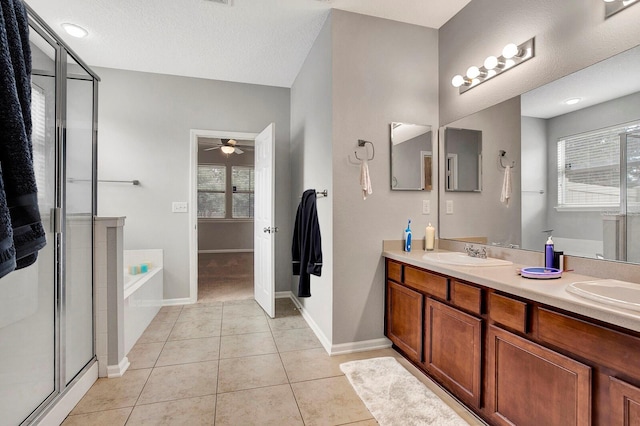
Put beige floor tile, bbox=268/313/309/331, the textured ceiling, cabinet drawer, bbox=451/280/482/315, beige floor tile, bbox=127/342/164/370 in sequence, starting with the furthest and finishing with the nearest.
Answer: beige floor tile, bbox=268/313/309/331 < the textured ceiling < beige floor tile, bbox=127/342/164/370 < cabinet drawer, bbox=451/280/482/315

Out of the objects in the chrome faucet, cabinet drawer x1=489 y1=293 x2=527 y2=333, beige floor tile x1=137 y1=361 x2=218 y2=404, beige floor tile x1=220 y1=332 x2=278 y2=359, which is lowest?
beige floor tile x1=137 y1=361 x2=218 y2=404

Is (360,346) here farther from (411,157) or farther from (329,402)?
(411,157)

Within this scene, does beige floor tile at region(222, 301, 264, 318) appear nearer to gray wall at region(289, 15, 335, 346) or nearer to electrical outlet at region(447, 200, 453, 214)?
gray wall at region(289, 15, 335, 346)

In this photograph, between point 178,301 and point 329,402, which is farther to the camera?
point 178,301

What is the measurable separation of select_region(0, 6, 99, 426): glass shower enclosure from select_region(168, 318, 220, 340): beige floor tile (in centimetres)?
80

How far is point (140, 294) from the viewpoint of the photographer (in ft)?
9.26

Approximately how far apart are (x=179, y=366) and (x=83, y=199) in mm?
1323

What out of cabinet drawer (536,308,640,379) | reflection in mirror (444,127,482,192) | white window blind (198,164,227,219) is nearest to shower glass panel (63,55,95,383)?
cabinet drawer (536,308,640,379)

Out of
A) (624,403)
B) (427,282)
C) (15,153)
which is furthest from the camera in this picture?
(427,282)

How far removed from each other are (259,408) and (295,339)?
3.14 ft

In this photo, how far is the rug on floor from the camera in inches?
66.3

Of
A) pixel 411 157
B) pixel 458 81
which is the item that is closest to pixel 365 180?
pixel 411 157

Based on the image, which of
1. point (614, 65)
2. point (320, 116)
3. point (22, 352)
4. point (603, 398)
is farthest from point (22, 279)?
point (614, 65)

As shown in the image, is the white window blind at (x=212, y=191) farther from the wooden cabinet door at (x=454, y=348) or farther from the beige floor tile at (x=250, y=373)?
the wooden cabinet door at (x=454, y=348)
